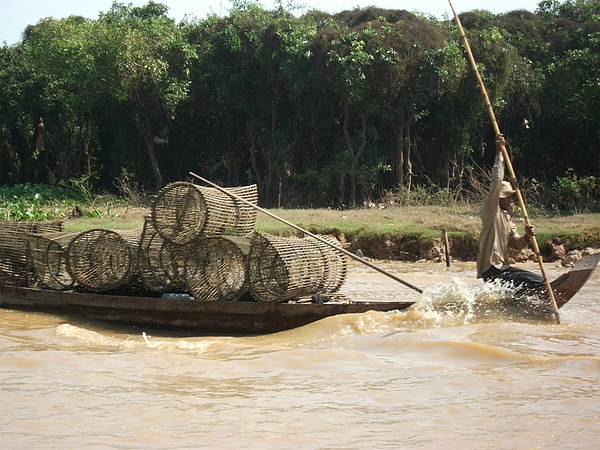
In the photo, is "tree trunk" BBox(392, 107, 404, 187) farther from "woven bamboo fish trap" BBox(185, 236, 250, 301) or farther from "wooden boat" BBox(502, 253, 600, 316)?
"woven bamboo fish trap" BBox(185, 236, 250, 301)

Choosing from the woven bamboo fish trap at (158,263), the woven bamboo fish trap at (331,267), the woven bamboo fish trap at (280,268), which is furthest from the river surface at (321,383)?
the woven bamboo fish trap at (331,267)

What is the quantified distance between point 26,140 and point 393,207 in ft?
40.4

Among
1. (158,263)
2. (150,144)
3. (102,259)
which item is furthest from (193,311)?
(150,144)

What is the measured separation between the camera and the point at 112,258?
817 cm

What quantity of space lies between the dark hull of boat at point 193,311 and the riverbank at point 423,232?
515 centimetres

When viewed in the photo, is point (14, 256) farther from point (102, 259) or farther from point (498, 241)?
point (498, 241)

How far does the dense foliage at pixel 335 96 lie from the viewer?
17000 millimetres

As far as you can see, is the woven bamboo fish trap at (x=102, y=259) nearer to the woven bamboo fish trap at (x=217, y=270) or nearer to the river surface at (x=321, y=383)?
the river surface at (x=321, y=383)

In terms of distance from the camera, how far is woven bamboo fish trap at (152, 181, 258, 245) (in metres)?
7.44

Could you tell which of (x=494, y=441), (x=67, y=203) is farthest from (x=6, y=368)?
(x=67, y=203)

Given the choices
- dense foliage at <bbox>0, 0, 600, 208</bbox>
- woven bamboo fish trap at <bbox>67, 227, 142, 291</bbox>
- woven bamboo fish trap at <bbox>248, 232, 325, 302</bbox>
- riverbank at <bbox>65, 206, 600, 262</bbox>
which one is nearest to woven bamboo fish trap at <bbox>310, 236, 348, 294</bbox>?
woven bamboo fish trap at <bbox>248, 232, 325, 302</bbox>

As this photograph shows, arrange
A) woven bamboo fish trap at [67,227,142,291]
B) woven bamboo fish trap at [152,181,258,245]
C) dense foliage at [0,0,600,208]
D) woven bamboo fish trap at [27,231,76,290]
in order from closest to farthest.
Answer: woven bamboo fish trap at [152,181,258,245], woven bamboo fish trap at [67,227,142,291], woven bamboo fish trap at [27,231,76,290], dense foliage at [0,0,600,208]

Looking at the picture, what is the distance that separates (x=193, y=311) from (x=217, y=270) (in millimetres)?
469

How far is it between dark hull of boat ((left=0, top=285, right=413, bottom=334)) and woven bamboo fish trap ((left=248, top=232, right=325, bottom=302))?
15 centimetres
